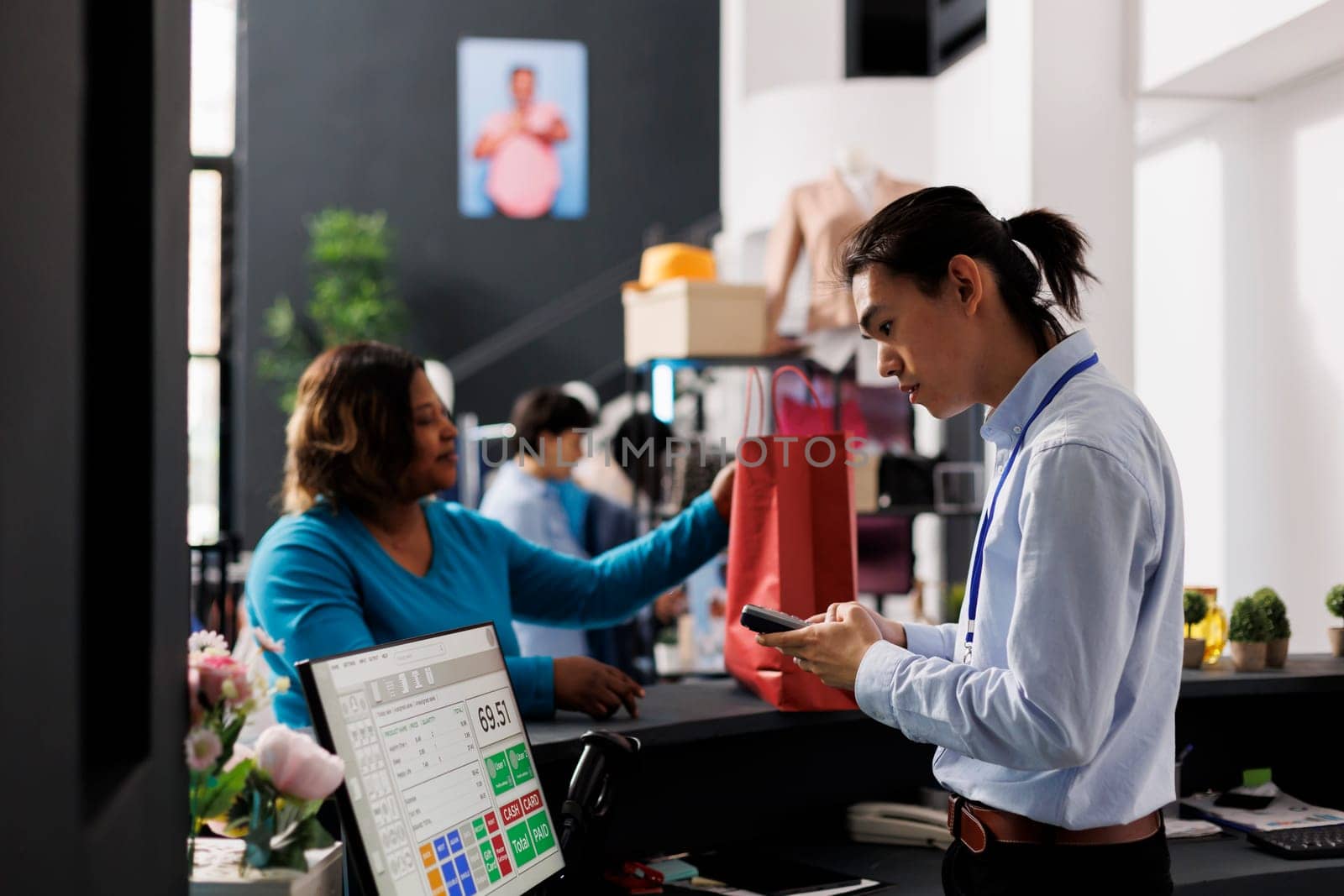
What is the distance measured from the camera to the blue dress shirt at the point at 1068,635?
133cm

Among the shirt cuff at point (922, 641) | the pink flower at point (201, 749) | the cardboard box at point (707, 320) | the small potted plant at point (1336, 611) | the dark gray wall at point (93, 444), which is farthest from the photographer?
the cardboard box at point (707, 320)

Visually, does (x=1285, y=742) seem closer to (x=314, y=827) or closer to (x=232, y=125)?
(x=314, y=827)

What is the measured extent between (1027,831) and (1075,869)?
0.21 ft

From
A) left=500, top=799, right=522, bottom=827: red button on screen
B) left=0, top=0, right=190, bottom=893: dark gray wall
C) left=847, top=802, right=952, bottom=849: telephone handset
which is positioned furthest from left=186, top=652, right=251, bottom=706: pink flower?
left=847, top=802, right=952, bottom=849: telephone handset

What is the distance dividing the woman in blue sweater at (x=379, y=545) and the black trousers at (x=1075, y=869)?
26.7 inches

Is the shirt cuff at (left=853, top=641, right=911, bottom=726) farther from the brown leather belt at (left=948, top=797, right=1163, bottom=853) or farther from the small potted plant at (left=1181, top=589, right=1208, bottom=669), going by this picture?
the small potted plant at (left=1181, top=589, right=1208, bottom=669)

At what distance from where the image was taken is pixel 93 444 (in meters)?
0.99

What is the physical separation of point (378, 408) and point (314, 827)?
95cm

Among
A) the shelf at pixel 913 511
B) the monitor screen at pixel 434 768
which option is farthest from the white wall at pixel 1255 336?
the monitor screen at pixel 434 768

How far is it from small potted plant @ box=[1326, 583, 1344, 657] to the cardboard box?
2.16 meters

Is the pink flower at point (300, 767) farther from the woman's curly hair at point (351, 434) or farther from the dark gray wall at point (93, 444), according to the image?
the woman's curly hair at point (351, 434)

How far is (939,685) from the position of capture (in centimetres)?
141

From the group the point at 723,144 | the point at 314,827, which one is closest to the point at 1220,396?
the point at 314,827

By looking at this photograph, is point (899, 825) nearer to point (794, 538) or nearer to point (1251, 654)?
point (794, 538)
